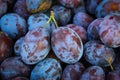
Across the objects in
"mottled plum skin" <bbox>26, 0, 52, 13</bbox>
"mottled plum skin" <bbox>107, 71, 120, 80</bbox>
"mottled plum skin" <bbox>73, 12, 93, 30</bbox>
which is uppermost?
"mottled plum skin" <bbox>26, 0, 52, 13</bbox>

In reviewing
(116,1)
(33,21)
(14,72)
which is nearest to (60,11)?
(33,21)

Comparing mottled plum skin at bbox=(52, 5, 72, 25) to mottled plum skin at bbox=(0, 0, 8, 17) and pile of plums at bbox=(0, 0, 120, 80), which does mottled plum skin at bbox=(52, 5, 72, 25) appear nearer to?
pile of plums at bbox=(0, 0, 120, 80)

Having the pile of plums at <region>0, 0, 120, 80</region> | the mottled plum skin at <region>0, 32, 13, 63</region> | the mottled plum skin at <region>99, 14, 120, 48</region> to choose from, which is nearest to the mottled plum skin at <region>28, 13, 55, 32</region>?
the pile of plums at <region>0, 0, 120, 80</region>

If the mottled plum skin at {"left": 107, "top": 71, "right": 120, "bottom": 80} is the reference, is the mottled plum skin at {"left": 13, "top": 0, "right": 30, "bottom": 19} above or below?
above

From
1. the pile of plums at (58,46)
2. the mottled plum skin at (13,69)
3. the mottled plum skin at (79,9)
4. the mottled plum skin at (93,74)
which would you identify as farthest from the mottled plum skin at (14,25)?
the mottled plum skin at (93,74)

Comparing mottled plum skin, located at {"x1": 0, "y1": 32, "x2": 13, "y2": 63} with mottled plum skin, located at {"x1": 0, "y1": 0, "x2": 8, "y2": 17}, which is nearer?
mottled plum skin, located at {"x1": 0, "y1": 32, "x2": 13, "y2": 63}

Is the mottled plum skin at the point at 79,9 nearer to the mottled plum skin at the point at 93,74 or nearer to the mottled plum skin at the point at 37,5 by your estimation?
the mottled plum skin at the point at 37,5

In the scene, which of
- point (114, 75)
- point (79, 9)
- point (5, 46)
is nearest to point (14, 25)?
point (5, 46)
